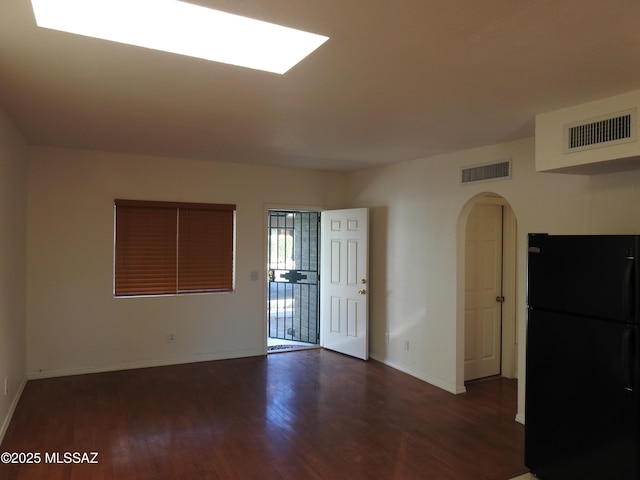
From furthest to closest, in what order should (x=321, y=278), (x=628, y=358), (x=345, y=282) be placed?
(x=321, y=278)
(x=345, y=282)
(x=628, y=358)

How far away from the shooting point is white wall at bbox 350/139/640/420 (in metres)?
3.33

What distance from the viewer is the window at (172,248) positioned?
5.05 m

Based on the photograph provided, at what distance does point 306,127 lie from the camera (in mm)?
3707

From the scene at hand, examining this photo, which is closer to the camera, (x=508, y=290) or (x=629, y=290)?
(x=629, y=290)

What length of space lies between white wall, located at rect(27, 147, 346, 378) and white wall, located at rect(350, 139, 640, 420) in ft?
5.08

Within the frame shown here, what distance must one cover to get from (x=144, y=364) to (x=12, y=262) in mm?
1965

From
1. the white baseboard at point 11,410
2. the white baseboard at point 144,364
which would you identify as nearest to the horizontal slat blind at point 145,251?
the white baseboard at point 144,364

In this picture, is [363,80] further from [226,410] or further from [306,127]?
[226,410]

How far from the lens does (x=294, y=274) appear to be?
6.78 metres

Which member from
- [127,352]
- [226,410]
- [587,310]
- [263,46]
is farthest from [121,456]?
[587,310]

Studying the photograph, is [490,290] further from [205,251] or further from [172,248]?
[172,248]

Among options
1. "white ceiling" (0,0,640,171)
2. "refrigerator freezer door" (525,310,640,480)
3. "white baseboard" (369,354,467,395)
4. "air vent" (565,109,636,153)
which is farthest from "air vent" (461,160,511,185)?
"white baseboard" (369,354,467,395)

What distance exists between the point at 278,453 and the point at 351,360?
8.52ft

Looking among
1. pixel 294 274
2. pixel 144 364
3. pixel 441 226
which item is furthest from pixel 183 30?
pixel 294 274
